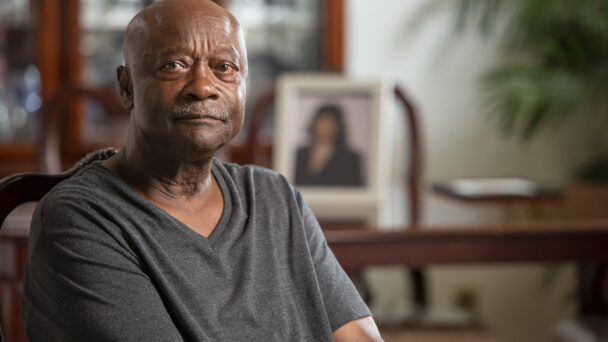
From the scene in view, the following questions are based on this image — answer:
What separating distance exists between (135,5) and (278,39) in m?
0.53

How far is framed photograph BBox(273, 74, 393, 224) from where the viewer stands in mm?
2082

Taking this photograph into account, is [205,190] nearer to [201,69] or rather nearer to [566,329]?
[201,69]

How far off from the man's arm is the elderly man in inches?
1.1

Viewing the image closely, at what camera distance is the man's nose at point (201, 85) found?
0.86m

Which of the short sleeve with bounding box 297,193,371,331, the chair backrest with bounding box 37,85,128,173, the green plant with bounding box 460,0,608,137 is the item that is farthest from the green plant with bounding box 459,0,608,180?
the short sleeve with bounding box 297,193,371,331

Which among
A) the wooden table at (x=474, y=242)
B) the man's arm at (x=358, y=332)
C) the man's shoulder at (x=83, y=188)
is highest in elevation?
the man's shoulder at (x=83, y=188)

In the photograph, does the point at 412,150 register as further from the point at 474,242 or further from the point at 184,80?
the point at 184,80

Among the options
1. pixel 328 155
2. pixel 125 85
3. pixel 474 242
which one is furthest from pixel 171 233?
pixel 328 155

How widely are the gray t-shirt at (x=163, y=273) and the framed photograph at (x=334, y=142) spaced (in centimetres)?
109

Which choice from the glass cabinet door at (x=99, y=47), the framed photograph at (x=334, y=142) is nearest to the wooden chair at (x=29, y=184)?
the framed photograph at (x=334, y=142)

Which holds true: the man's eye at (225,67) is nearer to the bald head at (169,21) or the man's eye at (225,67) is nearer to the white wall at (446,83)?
the bald head at (169,21)

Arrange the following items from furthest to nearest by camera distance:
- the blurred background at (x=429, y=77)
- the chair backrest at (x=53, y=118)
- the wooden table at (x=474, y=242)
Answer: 1. the blurred background at (x=429, y=77)
2. the chair backrest at (x=53, y=118)
3. the wooden table at (x=474, y=242)

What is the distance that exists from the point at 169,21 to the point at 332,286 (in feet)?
1.07

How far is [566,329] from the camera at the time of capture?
2314 mm
